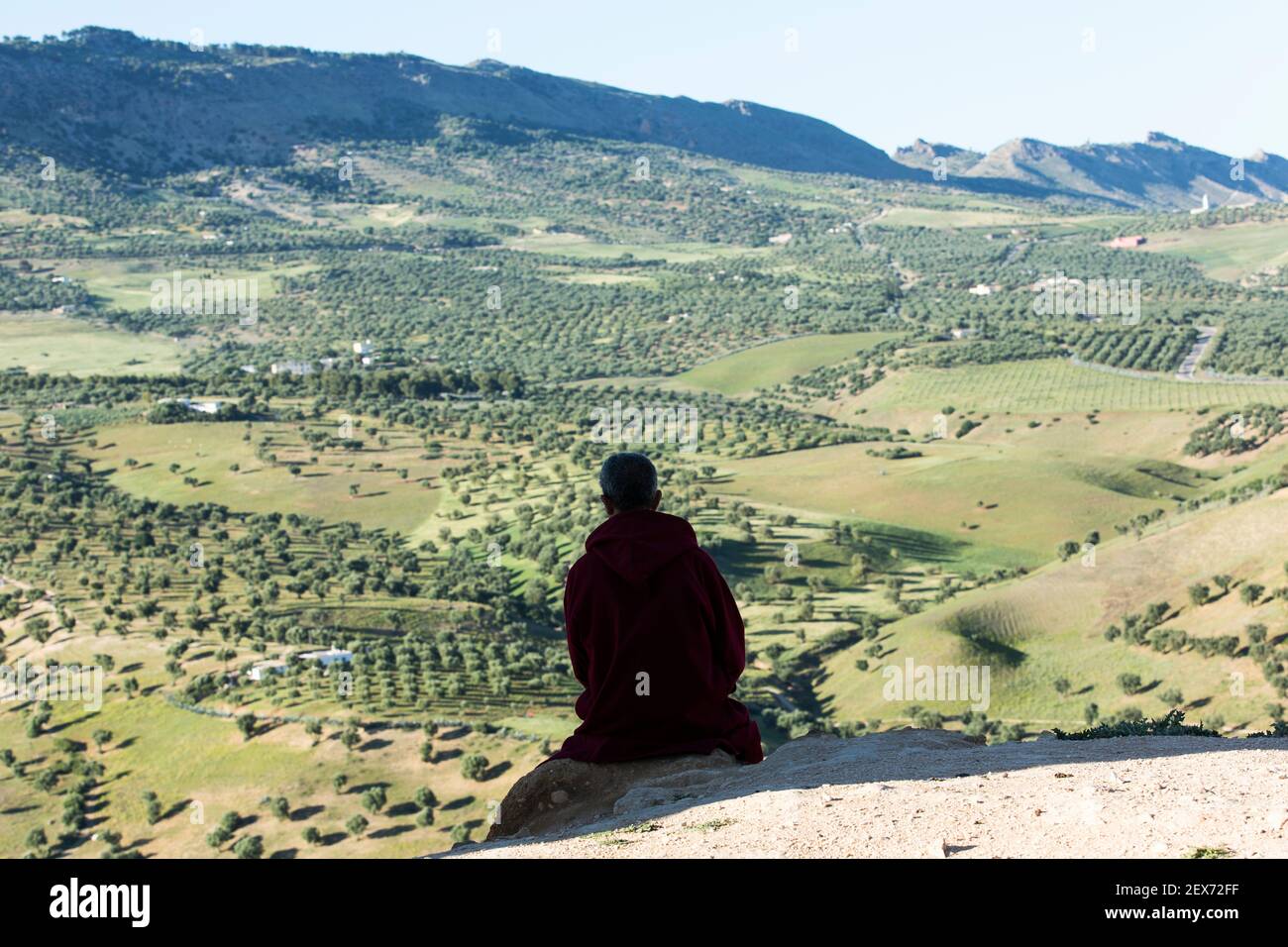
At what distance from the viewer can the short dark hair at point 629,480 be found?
31.1 ft

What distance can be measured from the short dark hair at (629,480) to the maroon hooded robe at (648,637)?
105 millimetres

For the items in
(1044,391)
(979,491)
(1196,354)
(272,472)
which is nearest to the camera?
(979,491)

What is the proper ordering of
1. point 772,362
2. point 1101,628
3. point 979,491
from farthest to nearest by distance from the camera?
1. point 772,362
2. point 979,491
3. point 1101,628

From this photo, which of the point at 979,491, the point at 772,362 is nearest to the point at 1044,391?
the point at 772,362

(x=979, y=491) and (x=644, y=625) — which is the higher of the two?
(x=644, y=625)

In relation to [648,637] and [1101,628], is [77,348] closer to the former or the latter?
[1101,628]

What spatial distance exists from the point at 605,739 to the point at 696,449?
87125 millimetres

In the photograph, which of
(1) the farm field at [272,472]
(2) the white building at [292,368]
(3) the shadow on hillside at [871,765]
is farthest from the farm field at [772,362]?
(3) the shadow on hillside at [871,765]

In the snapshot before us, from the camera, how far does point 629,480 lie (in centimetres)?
948

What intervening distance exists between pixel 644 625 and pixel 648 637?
100 mm

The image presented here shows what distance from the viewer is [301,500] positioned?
262 feet

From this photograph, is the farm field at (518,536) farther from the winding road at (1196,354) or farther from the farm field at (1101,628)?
the winding road at (1196,354)

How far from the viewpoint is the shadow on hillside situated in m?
9.13

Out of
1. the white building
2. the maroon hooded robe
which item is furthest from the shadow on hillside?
the white building
